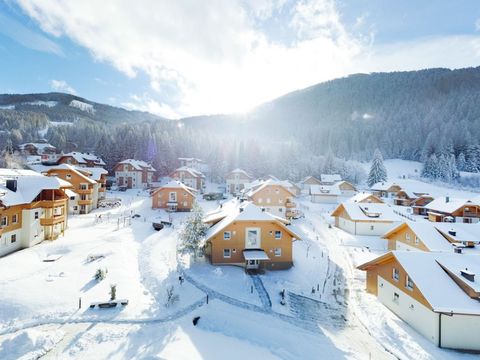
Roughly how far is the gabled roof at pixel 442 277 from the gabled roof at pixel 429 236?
9379 mm

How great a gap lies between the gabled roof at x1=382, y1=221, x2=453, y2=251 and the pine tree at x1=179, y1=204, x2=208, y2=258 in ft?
85.2

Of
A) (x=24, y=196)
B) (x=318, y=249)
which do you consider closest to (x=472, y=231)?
(x=318, y=249)

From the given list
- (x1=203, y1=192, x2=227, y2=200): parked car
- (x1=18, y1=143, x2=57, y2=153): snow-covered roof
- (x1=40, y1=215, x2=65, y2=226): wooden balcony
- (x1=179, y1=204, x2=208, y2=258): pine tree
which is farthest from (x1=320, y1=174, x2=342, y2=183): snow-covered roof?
(x1=18, y1=143, x2=57, y2=153): snow-covered roof

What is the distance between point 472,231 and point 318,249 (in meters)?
18.6

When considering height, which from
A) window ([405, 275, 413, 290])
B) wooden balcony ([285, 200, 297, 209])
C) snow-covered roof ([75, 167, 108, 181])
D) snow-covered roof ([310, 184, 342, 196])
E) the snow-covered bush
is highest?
snow-covered roof ([75, 167, 108, 181])

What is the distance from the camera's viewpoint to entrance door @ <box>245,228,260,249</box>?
1080 inches

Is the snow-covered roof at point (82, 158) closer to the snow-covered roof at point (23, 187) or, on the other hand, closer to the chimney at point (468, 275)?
the snow-covered roof at point (23, 187)

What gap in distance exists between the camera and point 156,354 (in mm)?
13461

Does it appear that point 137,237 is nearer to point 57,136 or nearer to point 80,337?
point 80,337

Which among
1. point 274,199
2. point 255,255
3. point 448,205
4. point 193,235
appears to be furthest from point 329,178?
point 193,235

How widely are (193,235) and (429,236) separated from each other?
28.0m

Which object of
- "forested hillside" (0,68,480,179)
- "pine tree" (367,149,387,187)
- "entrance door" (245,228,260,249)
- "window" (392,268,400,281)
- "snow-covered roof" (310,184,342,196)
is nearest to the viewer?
"window" (392,268,400,281)

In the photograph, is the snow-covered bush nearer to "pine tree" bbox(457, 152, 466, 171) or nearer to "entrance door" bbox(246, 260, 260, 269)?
"entrance door" bbox(246, 260, 260, 269)

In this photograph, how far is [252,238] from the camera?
2759 cm
